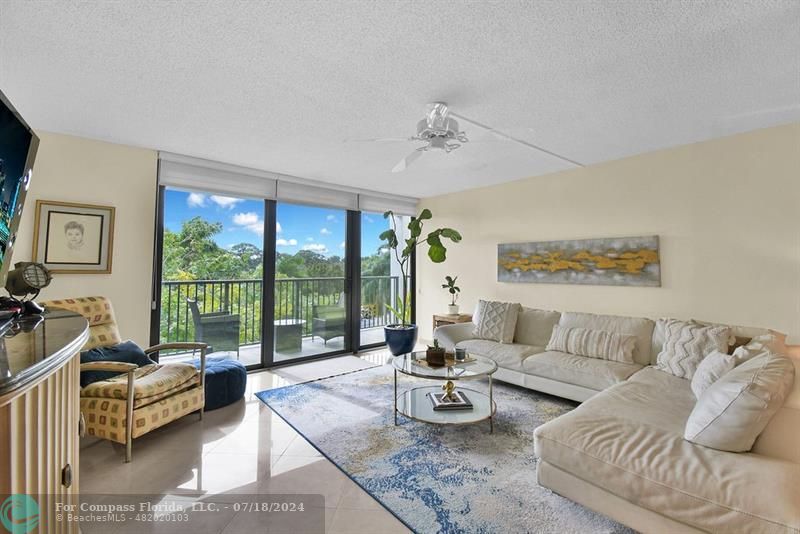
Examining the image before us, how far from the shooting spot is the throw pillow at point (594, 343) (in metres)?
3.20

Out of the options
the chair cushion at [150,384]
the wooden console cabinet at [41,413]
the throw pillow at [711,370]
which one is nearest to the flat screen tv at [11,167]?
the wooden console cabinet at [41,413]

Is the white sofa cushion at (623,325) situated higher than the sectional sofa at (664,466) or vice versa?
the white sofa cushion at (623,325)

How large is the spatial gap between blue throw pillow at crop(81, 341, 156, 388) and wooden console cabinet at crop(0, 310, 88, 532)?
1.69 m

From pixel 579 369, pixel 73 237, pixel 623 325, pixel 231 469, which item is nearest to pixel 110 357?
pixel 73 237

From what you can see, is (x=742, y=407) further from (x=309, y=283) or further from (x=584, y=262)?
(x=309, y=283)

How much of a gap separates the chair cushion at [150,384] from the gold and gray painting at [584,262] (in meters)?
3.71

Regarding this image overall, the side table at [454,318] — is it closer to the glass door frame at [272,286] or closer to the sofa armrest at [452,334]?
the sofa armrest at [452,334]

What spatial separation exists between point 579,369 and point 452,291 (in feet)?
7.68

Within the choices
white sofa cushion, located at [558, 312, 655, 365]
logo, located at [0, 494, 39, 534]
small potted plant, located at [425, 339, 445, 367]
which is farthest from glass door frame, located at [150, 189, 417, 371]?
logo, located at [0, 494, 39, 534]

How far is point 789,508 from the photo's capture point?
1285 mm

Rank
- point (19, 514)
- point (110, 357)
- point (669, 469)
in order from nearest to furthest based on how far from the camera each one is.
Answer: point (19, 514) < point (669, 469) < point (110, 357)

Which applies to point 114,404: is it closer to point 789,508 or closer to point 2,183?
A: point 2,183

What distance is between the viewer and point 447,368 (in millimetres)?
2932

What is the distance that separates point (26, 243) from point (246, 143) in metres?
1.95
